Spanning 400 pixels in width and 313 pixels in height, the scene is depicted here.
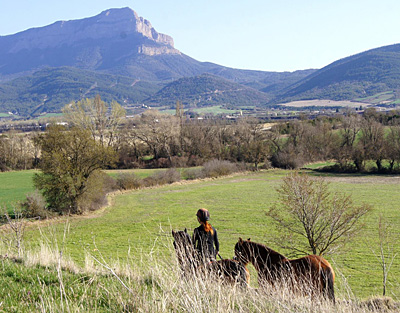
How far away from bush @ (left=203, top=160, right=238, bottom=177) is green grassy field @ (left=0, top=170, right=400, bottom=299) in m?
2.04

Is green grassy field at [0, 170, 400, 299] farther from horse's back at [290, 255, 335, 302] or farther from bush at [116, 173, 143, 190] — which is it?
horse's back at [290, 255, 335, 302]

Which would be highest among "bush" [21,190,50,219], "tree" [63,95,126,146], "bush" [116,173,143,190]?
"tree" [63,95,126,146]

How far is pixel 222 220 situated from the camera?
26656 mm

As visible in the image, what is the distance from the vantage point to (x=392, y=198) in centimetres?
3334

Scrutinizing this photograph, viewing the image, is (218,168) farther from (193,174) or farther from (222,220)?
(222,220)

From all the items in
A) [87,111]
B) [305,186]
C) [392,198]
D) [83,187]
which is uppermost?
[87,111]

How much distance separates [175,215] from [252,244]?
2400 centimetres

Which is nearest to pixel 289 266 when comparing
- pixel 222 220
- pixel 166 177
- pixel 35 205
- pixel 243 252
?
pixel 243 252

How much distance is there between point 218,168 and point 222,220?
1090 inches

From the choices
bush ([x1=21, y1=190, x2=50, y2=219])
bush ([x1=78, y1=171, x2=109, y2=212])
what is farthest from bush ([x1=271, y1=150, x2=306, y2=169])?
bush ([x1=21, y1=190, x2=50, y2=219])

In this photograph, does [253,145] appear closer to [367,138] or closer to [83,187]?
[367,138]

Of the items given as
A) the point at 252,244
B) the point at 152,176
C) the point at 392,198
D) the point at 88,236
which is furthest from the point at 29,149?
the point at 252,244

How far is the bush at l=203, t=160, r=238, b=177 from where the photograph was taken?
53.2 m

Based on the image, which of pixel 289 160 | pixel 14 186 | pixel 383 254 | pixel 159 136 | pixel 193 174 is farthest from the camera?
pixel 159 136
